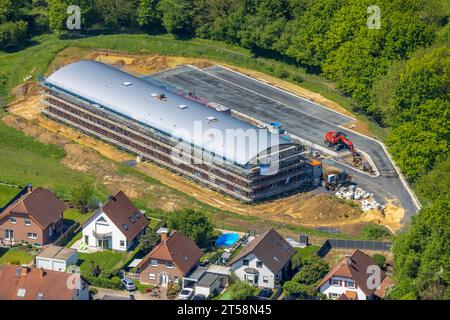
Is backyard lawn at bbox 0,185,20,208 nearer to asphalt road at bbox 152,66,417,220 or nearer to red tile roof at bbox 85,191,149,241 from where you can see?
red tile roof at bbox 85,191,149,241

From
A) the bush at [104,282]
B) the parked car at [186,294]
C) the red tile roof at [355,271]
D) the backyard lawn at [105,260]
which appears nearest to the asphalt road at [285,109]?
the red tile roof at [355,271]

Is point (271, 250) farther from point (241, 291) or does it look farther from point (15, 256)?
point (15, 256)

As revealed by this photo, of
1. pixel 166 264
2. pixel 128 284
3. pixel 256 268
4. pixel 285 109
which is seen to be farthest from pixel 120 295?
pixel 285 109

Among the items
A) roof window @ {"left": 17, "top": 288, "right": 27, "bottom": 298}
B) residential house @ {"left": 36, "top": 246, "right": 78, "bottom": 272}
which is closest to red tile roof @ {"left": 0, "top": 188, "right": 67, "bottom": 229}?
residential house @ {"left": 36, "top": 246, "right": 78, "bottom": 272}

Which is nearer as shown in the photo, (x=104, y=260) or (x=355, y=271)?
(x=355, y=271)

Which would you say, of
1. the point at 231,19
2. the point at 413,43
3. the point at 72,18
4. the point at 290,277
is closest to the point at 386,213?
the point at 290,277

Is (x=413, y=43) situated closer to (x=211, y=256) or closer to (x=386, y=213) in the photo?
(x=386, y=213)
